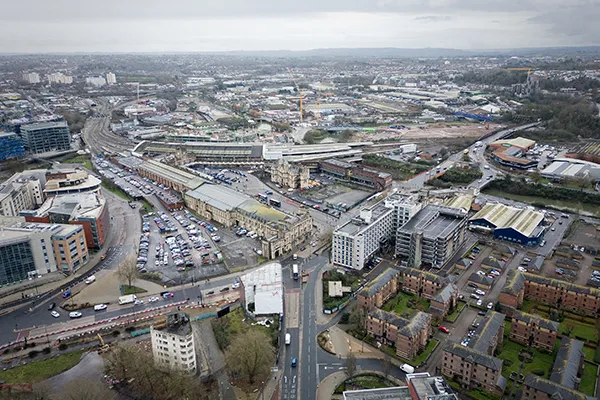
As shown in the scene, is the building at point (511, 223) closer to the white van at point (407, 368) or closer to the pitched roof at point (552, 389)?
the pitched roof at point (552, 389)

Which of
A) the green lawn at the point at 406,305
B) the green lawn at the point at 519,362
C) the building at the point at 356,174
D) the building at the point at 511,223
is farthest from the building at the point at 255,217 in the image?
the green lawn at the point at 519,362

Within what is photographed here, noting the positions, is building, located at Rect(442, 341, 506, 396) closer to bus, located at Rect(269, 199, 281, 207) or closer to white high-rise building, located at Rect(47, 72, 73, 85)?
bus, located at Rect(269, 199, 281, 207)

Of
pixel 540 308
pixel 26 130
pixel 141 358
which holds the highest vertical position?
pixel 26 130

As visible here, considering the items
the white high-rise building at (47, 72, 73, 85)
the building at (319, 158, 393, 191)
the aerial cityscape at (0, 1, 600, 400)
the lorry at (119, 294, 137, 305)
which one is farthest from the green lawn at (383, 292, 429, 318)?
the white high-rise building at (47, 72, 73, 85)

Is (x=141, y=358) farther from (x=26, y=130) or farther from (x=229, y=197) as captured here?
(x=26, y=130)

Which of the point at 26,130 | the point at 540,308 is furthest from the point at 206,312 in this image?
the point at 26,130

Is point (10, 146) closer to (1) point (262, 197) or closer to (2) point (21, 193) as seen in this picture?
(2) point (21, 193)

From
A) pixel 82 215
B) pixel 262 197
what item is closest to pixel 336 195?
pixel 262 197
